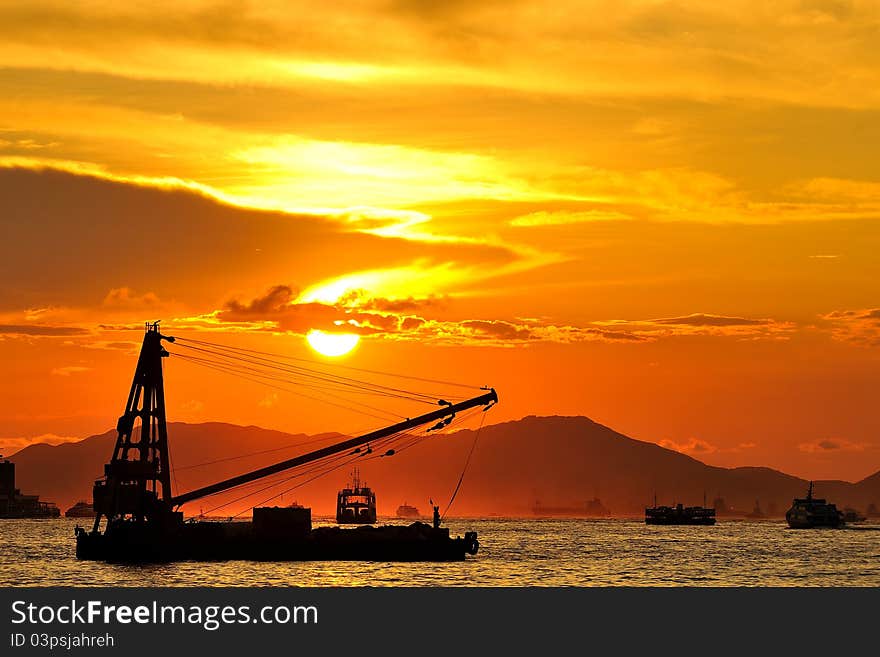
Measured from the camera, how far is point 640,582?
11550 cm

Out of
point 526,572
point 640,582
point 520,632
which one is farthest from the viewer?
point 526,572

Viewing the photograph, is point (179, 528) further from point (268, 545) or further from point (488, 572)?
point (488, 572)

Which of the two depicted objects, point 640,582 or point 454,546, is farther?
point 454,546

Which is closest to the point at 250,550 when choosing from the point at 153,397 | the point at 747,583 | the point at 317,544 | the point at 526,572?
the point at 317,544

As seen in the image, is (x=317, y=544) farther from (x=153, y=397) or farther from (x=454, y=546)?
(x=153, y=397)

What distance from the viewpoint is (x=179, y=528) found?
134m

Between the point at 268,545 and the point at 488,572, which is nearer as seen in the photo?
the point at 488,572

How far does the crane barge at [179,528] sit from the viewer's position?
128 meters

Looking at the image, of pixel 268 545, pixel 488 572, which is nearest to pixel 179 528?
pixel 268 545

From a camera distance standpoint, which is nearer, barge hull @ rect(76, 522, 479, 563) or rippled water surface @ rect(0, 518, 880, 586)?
rippled water surface @ rect(0, 518, 880, 586)

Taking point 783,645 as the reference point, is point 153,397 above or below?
above

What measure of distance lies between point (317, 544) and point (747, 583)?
145 ft

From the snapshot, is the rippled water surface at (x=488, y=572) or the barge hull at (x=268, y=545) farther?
the barge hull at (x=268, y=545)

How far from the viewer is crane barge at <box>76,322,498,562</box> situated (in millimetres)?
127812
